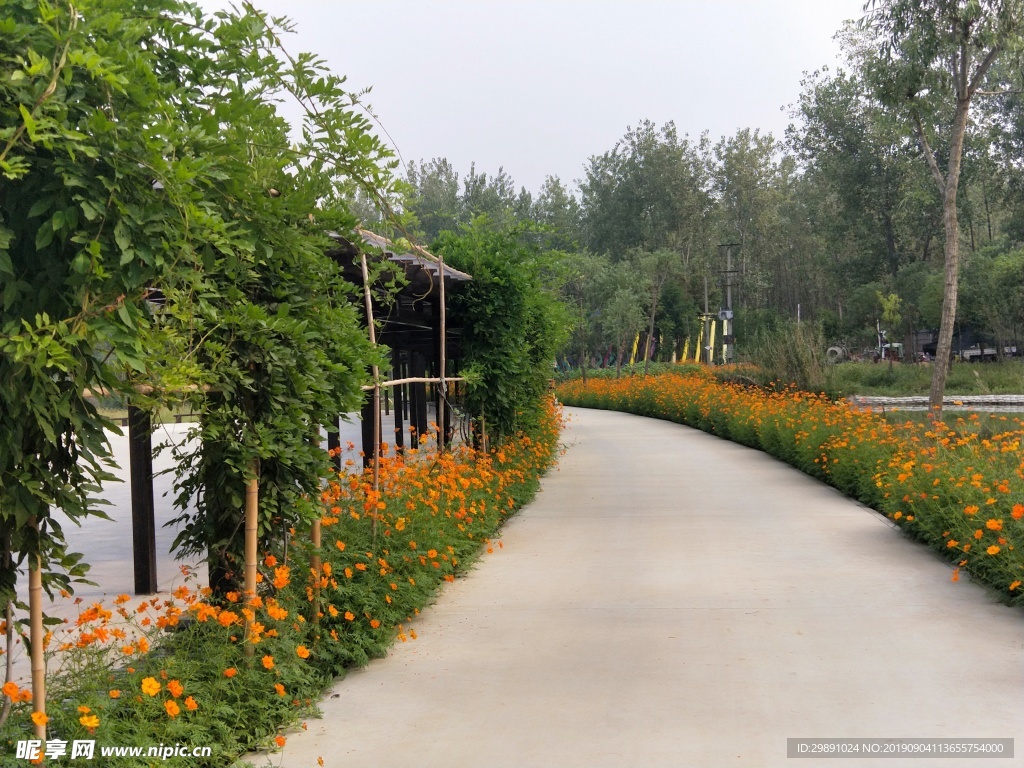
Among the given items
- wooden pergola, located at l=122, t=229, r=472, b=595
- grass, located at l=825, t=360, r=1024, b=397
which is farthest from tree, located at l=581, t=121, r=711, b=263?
wooden pergola, located at l=122, t=229, r=472, b=595

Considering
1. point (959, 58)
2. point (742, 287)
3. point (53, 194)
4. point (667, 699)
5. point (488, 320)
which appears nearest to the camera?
point (53, 194)

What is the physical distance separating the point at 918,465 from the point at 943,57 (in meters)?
11.7

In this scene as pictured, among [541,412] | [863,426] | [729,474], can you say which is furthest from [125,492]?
[863,426]

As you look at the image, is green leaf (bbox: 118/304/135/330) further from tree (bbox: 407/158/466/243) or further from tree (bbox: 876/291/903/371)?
tree (bbox: 407/158/466/243)

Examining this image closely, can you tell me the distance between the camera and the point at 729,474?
12930mm

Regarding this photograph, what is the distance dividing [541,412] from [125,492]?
19.6ft

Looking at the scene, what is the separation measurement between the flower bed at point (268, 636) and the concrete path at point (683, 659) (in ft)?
0.61

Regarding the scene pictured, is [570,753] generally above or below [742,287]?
below

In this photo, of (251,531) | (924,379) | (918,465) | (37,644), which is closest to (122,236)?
(37,644)

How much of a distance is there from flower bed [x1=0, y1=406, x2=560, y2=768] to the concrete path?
0.61ft

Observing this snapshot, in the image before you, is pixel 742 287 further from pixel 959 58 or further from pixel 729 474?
pixel 729 474

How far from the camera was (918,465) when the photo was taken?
8594 millimetres

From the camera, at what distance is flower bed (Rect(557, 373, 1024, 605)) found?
6352 millimetres

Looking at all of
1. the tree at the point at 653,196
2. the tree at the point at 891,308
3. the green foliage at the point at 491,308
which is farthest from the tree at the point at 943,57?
the tree at the point at 653,196
